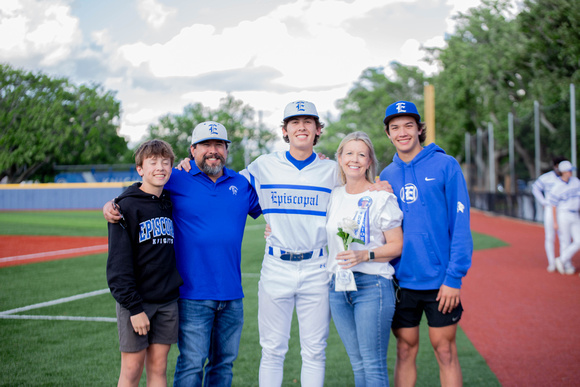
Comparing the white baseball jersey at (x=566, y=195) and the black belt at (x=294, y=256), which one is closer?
the black belt at (x=294, y=256)

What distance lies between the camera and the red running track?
4812 millimetres

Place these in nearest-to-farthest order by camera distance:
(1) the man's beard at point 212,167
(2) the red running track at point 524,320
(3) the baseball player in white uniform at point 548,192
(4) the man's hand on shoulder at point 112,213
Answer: (4) the man's hand on shoulder at point 112,213
(1) the man's beard at point 212,167
(2) the red running track at point 524,320
(3) the baseball player in white uniform at point 548,192

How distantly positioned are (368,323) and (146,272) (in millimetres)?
1465

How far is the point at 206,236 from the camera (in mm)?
3441

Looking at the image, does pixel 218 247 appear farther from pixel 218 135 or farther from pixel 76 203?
pixel 76 203

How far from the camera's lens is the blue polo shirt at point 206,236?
3441 mm

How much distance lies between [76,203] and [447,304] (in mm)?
42064

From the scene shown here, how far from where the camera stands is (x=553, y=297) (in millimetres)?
7746

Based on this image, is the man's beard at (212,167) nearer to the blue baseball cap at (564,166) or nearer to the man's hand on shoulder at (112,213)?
the man's hand on shoulder at (112,213)

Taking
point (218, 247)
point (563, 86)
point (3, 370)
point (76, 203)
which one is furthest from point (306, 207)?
point (76, 203)

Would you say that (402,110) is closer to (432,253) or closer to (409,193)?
(409,193)

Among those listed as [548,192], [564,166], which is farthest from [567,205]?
[564,166]

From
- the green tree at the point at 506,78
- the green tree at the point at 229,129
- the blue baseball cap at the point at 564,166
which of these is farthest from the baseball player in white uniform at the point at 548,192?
the green tree at the point at 229,129

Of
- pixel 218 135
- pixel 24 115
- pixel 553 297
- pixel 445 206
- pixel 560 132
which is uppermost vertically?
pixel 24 115
